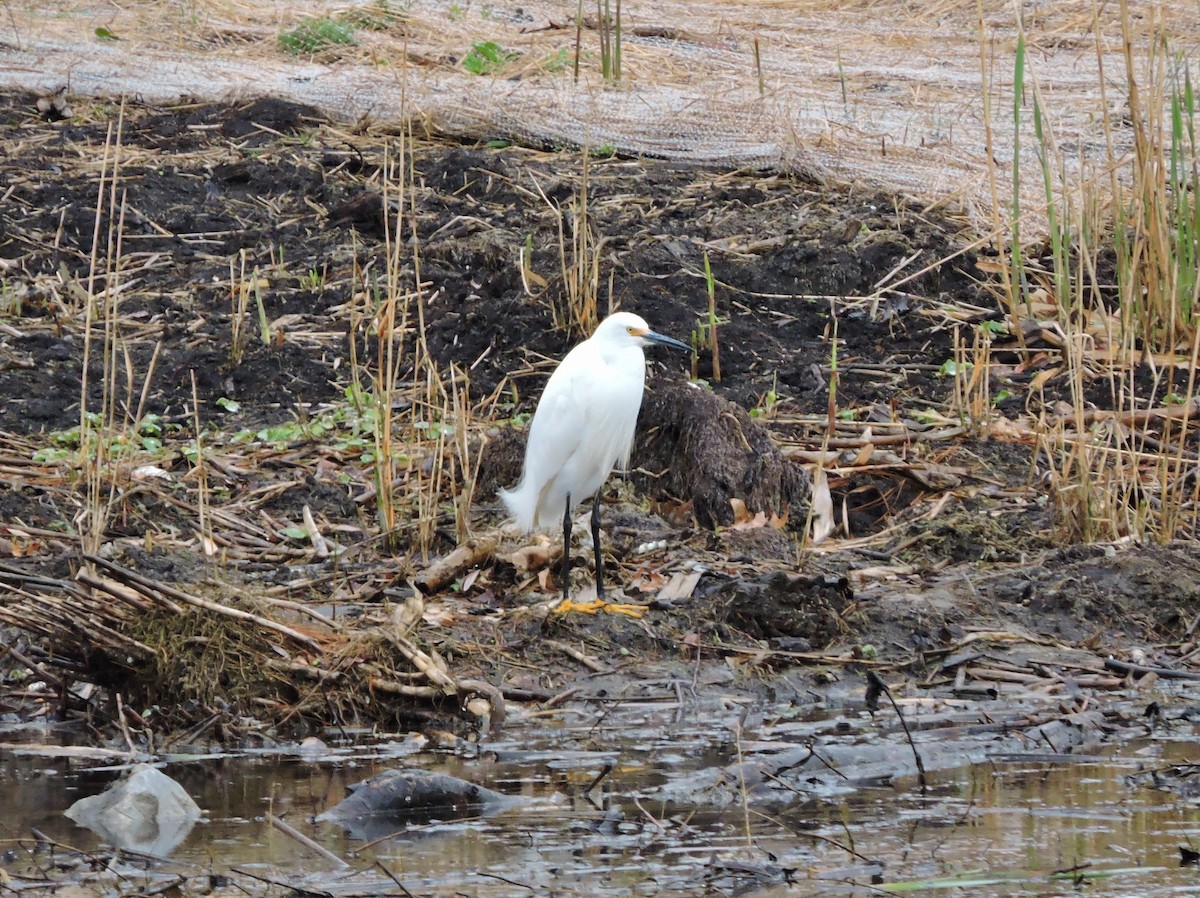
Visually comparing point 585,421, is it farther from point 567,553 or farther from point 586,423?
point 567,553

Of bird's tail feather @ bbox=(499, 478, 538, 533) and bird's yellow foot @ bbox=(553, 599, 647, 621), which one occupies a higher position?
bird's tail feather @ bbox=(499, 478, 538, 533)

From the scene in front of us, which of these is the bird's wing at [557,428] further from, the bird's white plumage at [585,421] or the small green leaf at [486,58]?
the small green leaf at [486,58]

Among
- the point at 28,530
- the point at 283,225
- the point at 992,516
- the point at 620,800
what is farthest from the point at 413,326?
the point at 620,800

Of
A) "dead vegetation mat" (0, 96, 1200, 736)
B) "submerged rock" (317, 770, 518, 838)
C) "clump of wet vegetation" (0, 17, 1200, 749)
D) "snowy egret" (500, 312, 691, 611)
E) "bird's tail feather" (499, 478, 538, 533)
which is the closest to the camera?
"submerged rock" (317, 770, 518, 838)

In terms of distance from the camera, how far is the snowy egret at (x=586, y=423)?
5910mm

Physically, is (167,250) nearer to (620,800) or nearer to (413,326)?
A: (413,326)

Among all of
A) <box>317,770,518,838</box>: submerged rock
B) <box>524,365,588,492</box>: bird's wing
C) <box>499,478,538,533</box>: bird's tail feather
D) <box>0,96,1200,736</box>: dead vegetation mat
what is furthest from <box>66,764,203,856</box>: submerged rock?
<box>499,478,538,533</box>: bird's tail feather

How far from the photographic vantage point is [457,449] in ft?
20.5

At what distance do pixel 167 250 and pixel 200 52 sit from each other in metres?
3.17

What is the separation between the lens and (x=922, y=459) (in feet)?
21.5

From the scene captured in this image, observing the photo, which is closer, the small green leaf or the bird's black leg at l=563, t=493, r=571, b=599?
the bird's black leg at l=563, t=493, r=571, b=599

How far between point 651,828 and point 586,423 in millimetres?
2509

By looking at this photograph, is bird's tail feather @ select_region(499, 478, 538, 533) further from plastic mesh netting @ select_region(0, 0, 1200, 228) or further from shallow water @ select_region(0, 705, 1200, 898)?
plastic mesh netting @ select_region(0, 0, 1200, 228)

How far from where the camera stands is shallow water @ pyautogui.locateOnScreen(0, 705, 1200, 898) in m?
3.19
